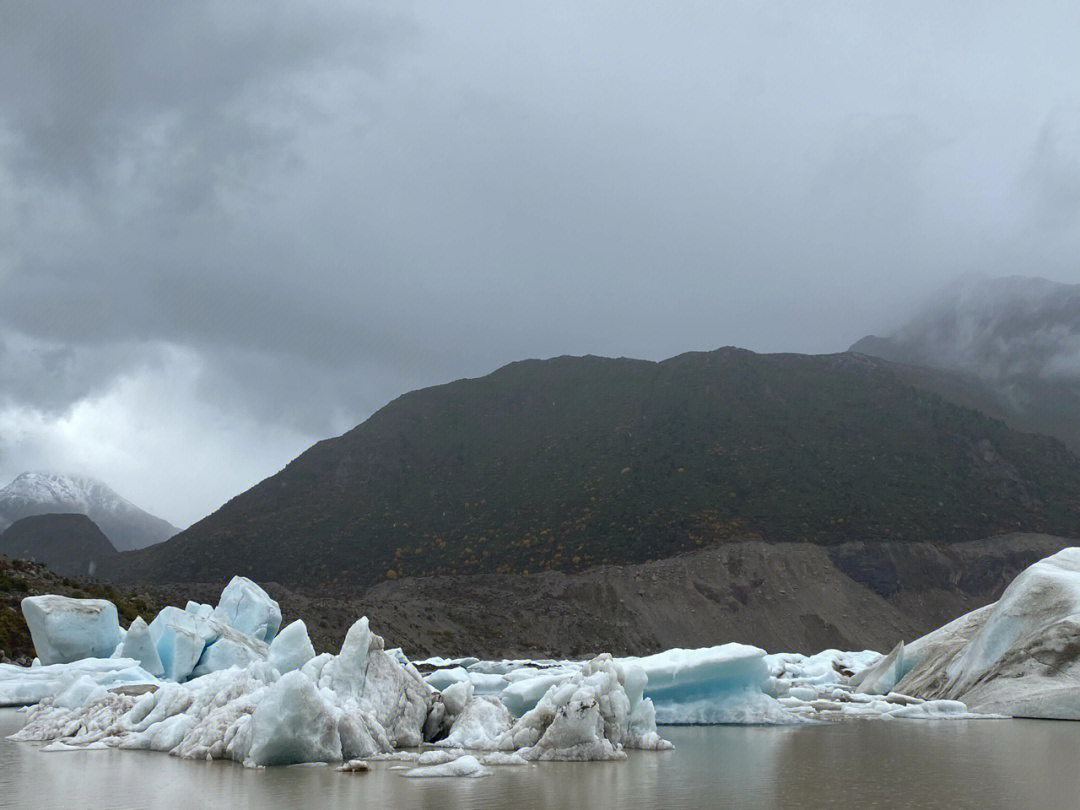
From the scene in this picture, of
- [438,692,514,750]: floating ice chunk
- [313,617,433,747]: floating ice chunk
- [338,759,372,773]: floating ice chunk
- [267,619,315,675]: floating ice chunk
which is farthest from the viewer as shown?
[267,619,315,675]: floating ice chunk

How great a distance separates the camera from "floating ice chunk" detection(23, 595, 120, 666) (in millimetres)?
26500

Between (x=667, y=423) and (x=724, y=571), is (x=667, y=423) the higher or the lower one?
the higher one

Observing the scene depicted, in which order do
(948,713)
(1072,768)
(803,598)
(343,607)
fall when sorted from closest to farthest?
(1072,768) < (948,713) < (343,607) < (803,598)

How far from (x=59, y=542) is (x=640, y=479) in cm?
8055

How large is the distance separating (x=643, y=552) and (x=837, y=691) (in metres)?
56.7

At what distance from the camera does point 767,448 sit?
100m

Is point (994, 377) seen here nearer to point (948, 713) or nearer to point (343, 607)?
point (343, 607)

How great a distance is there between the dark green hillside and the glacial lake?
70724mm

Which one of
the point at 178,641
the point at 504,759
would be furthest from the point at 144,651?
the point at 504,759

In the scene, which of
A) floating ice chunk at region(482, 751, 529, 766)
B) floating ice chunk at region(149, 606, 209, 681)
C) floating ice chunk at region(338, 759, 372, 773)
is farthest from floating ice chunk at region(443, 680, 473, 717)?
floating ice chunk at region(149, 606, 209, 681)

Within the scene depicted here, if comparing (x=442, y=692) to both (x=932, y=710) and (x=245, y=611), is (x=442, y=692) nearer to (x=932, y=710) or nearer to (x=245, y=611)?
(x=932, y=710)

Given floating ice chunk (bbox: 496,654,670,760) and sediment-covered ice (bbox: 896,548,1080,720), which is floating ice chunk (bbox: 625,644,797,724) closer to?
floating ice chunk (bbox: 496,654,670,760)

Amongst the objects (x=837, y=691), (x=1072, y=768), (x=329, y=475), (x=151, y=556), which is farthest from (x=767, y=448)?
(x=1072, y=768)

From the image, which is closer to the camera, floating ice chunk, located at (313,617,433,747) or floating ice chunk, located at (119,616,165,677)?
floating ice chunk, located at (313,617,433,747)
